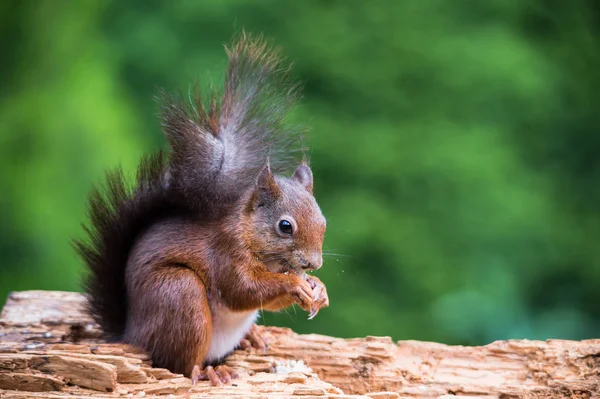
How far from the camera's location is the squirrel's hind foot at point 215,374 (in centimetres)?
255

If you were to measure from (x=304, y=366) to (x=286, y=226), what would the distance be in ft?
1.84

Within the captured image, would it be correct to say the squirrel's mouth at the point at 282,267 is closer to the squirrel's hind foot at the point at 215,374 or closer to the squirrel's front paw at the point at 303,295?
the squirrel's front paw at the point at 303,295

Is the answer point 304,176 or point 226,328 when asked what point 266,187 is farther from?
point 226,328

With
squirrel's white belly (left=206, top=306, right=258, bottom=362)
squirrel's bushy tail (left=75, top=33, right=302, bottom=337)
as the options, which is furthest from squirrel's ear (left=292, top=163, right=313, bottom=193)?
squirrel's white belly (left=206, top=306, right=258, bottom=362)

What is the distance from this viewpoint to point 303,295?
2535 millimetres

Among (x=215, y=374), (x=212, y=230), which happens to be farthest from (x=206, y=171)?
(x=215, y=374)

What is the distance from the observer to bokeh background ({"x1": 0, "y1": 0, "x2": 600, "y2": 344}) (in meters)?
3.79

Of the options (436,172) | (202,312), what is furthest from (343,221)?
(202,312)

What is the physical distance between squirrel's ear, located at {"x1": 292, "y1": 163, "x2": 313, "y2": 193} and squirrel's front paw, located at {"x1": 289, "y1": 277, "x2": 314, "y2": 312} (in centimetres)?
38

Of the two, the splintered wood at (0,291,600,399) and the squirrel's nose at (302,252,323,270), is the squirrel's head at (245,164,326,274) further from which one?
the splintered wood at (0,291,600,399)

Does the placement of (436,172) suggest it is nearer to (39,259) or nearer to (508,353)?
(508,353)

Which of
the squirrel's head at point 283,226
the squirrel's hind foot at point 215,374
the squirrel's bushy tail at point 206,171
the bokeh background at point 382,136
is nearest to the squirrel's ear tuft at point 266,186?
the squirrel's head at point 283,226

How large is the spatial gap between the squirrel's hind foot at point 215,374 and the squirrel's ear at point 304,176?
0.64 metres

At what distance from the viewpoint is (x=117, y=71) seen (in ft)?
13.0
